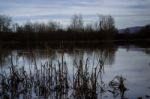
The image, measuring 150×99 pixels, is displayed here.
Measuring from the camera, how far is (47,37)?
5747 centimetres

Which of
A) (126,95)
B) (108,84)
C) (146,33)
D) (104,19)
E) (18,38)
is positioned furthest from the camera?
(104,19)

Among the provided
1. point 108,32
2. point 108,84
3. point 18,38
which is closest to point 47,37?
point 18,38

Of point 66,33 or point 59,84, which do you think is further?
point 66,33

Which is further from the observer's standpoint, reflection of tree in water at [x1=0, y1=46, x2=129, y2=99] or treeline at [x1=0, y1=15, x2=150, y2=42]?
Answer: treeline at [x1=0, y1=15, x2=150, y2=42]

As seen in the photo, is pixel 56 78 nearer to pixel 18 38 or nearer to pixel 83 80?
pixel 83 80

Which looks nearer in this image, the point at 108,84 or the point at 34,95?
the point at 34,95

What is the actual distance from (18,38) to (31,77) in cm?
4853

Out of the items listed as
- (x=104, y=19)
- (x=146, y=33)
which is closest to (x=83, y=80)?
(x=146, y=33)

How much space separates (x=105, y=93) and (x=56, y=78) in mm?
1526

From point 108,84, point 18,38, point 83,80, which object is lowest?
point 18,38

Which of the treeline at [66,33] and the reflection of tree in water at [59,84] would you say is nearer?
the reflection of tree in water at [59,84]

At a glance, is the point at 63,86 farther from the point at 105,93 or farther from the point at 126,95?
the point at 126,95

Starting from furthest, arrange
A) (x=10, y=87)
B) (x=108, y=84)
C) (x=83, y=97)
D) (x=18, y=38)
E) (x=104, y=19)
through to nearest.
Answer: (x=104, y=19)
(x=18, y=38)
(x=108, y=84)
(x=10, y=87)
(x=83, y=97)

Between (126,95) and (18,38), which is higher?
(126,95)
